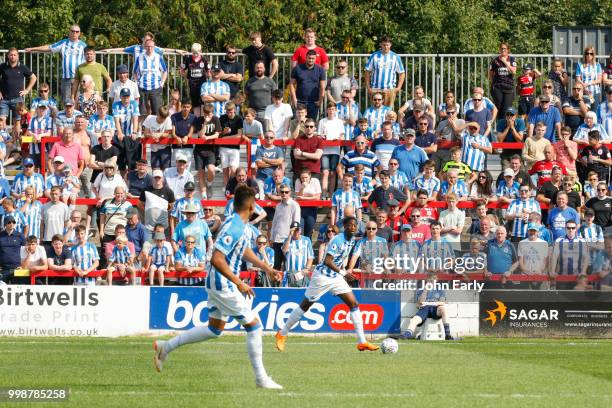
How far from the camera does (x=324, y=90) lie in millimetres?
26500

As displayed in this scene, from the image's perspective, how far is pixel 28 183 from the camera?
24297mm

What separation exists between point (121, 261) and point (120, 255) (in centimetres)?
13

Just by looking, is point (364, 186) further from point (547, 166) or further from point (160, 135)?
point (160, 135)

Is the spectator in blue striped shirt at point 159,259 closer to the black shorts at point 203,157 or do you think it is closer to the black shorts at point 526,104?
the black shorts at point 203,157

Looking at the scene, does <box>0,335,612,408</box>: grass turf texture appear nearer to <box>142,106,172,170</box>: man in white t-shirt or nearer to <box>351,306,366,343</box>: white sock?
<box>351,306,366,343</box>: white sock

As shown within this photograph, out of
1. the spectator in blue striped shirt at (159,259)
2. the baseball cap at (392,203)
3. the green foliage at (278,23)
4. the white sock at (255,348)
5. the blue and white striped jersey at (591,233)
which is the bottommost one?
the white sock at (255,348)

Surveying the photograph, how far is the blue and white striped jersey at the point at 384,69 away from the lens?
26.9 meters

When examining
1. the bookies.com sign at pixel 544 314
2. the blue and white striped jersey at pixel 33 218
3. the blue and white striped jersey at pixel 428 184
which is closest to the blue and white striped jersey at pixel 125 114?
the blue and white striped jersey at pixel 33 218

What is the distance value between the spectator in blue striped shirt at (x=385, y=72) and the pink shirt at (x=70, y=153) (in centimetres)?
660

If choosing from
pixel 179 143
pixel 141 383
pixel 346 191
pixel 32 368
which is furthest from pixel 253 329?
pixel 179 143

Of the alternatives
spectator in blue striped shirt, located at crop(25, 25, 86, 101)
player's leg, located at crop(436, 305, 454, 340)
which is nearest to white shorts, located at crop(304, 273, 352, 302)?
player's leg, located at crop(436, 305, 454, 340)

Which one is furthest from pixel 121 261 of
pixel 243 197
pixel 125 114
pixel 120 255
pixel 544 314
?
pixel 243 197

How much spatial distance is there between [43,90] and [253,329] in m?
15.0

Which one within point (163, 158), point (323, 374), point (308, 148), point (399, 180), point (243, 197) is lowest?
point (323, 374)
